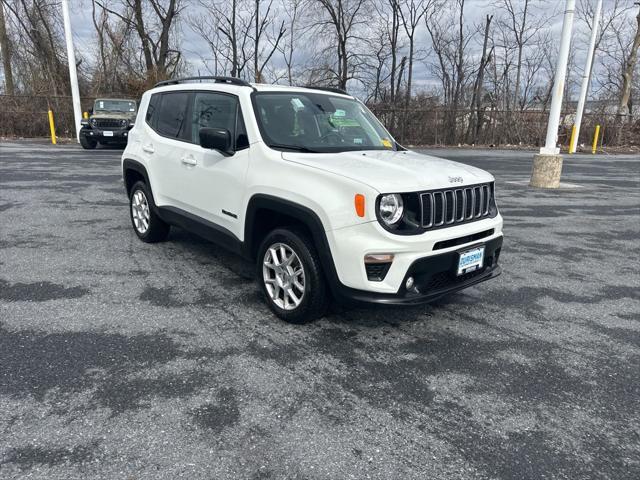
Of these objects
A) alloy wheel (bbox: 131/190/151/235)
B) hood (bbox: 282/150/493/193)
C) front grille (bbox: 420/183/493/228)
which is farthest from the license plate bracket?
alloy wheel (bbox: 131/190/151/235)

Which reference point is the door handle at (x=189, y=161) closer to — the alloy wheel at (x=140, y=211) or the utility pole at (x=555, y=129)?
the alloy wheel at (x=140, y=211)

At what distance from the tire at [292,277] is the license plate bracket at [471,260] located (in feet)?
3.39

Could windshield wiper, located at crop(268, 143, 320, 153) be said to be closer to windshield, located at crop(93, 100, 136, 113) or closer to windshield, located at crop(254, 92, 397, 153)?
windshield, located at crop(254, 92, 397, 153)

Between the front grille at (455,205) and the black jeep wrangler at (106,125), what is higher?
the black jeep wrangler at (106,125)

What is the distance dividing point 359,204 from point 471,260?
3.53 ft

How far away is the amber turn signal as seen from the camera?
3.13m

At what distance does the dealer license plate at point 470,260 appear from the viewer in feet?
11.5

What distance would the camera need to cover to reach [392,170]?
3.45 m

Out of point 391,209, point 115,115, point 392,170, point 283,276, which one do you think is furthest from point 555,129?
point 115,115

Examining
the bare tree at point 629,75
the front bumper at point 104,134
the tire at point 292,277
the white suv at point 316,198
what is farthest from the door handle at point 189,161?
the bare tree at point 629,75

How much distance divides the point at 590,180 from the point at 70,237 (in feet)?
44.7

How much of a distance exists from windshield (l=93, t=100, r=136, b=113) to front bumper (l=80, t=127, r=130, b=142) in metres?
0.89

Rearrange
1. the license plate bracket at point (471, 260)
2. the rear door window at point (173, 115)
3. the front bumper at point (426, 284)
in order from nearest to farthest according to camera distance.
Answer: the front bumper at point (426, 284) → the license plate bracket at point (471, 260) → the rear door window at point (173, 115)

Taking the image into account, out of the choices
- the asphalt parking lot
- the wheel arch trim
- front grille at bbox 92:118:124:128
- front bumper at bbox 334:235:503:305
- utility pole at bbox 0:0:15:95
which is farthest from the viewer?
utility pole at bbox 0:0:15:95
